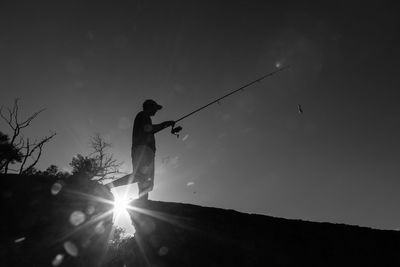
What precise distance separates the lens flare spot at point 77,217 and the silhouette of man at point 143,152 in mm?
940

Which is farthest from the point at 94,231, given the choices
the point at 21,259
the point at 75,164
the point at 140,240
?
the point at 75,164

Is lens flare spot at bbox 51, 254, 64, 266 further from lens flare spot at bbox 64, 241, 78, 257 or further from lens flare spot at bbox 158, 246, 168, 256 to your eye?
lens flare spot at bbox 158, 246, 168, 256

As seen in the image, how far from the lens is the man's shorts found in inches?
207

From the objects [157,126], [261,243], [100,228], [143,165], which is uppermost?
[157,126]

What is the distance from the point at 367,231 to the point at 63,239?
3973 millimetres

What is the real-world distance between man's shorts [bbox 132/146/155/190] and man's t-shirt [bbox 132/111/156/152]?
0.35 ft

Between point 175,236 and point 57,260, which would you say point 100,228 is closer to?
point 57,260

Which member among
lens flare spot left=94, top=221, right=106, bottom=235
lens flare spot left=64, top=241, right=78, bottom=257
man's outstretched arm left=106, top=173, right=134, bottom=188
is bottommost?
lens flare spot left=64, top=241, right=78, bottom=257

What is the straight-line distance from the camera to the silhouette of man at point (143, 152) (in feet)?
17.0

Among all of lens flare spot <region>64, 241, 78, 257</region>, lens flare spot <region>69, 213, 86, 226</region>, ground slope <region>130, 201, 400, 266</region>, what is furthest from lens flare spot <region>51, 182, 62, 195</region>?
ground slope <region>130, 201, 400, 266</region>

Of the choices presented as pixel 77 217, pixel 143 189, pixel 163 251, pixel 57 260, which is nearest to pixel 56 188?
pixel 77 217

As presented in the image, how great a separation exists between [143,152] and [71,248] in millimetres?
2005

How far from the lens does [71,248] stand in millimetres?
3889

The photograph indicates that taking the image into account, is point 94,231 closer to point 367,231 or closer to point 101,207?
point 101,207
